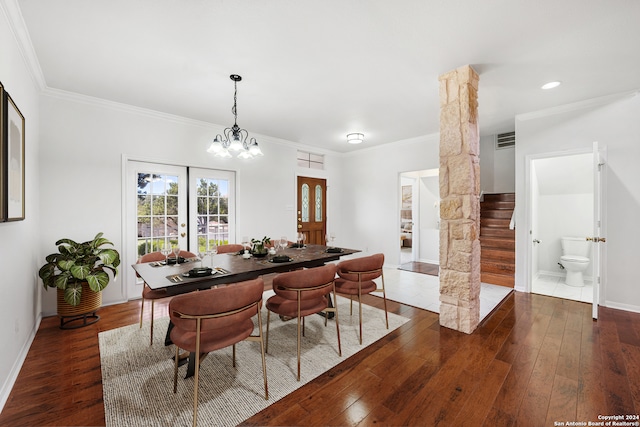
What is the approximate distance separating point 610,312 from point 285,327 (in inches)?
155

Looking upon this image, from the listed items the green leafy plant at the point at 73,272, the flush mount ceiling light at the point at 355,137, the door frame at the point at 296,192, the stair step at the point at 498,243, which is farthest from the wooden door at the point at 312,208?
the green leafy plant at the point at 73,272

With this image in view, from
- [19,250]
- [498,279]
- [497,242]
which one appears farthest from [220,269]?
[497,242]

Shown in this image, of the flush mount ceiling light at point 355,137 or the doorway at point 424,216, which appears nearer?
the flush mount ceiling light at point 355,137

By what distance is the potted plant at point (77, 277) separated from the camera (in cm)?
280

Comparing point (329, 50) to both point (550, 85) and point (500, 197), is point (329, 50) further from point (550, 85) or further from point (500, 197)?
point (500, 197)

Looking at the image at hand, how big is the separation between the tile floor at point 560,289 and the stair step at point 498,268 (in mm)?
372

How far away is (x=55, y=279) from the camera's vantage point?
2.85 m

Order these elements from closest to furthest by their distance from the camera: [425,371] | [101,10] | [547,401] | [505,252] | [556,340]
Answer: [547,401] → [101,10] → [425,371] → [556,340] → [505,252]

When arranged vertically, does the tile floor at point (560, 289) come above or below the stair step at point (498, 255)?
below

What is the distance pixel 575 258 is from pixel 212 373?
5516 millimetres

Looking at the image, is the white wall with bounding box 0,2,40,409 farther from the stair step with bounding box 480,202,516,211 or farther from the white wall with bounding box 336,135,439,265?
the stair step with bounding box 480,202,516,211

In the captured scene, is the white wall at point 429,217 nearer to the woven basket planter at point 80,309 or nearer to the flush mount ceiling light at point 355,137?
the flush mount ceiling light at point 355,137

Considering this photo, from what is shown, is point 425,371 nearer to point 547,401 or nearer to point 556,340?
point 547,401

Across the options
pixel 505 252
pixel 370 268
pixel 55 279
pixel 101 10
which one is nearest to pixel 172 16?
pixel 101 10
